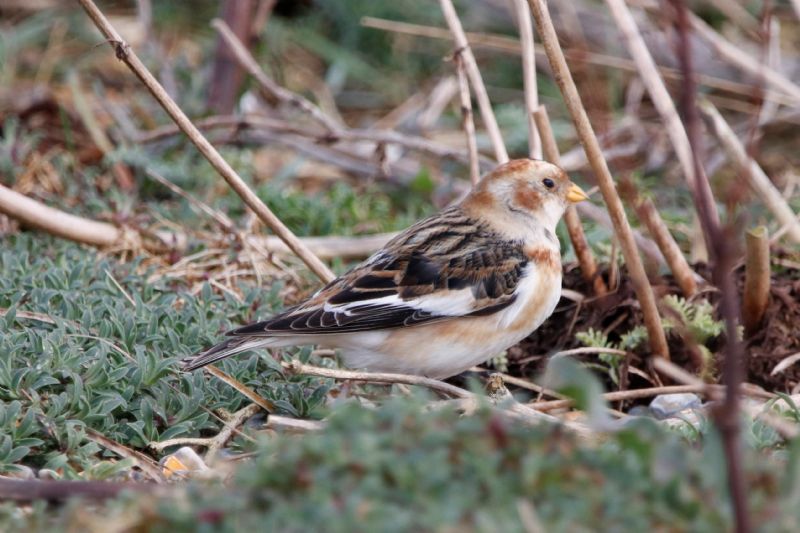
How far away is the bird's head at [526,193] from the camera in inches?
172

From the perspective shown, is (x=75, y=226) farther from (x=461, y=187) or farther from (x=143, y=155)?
(x=461, y=187)

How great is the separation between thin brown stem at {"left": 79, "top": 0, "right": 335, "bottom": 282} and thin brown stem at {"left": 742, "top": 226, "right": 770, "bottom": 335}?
5.29 ft

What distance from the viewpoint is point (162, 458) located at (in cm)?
347

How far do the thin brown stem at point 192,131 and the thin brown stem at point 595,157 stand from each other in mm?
1147

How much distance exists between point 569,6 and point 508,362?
3530mm

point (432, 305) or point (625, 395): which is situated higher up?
point (432, 305)

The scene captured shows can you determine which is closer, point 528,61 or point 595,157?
point 595,157

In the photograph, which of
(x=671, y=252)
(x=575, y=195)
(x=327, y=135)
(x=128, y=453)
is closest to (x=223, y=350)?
(x=128, y=453)

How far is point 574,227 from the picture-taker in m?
4.53

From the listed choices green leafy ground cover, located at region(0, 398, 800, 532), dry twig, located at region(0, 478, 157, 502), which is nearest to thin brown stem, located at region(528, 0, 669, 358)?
green leafy ground cover, located at region(0, 398, 800, 532)

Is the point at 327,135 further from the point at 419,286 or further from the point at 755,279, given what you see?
the point at 755,279

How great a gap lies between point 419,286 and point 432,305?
0.29ft

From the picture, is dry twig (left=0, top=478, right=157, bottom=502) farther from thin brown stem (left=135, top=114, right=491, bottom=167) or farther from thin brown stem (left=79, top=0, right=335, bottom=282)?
thin brown stem (left=135, top=114, right=491, bottom=167)

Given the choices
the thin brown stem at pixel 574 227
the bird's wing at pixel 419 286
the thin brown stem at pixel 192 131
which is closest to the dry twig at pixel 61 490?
the bird's wing at pixel 419 286
